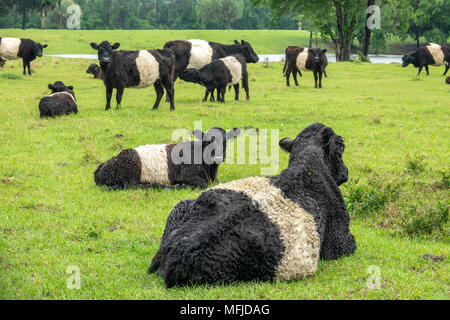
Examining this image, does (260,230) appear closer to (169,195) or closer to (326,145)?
(326,145)

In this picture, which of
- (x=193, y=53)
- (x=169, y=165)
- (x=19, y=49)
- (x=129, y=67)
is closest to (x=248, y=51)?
(x=193, y=53)

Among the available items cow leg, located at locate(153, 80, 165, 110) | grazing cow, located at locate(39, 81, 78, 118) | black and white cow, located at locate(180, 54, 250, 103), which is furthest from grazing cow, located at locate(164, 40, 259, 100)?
grazing cow, located at locate(39, 81, 78, 118)

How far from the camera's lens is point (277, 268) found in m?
4.87

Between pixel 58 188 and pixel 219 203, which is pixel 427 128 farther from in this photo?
pixel 219 203

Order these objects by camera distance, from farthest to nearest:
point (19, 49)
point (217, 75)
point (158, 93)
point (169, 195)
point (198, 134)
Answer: point (19, 49)
point (217, 75)
point (158, 93)
point (198, 134)
point (169, 195)

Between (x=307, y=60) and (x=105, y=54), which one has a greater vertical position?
(x=105, y=54)

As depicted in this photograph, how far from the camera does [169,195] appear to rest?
349 inches

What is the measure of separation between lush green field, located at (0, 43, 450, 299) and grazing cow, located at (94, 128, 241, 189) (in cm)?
37

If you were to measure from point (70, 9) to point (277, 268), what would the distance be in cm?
9858

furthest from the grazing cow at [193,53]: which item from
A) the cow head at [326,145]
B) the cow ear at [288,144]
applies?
the cow head at [326,145]

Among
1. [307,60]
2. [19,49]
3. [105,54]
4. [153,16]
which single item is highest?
[153,16]

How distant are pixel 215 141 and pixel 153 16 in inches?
5123

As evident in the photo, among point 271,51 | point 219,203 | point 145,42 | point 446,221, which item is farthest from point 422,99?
point 271,51

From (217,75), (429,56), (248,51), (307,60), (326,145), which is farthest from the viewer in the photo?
(429,56)
